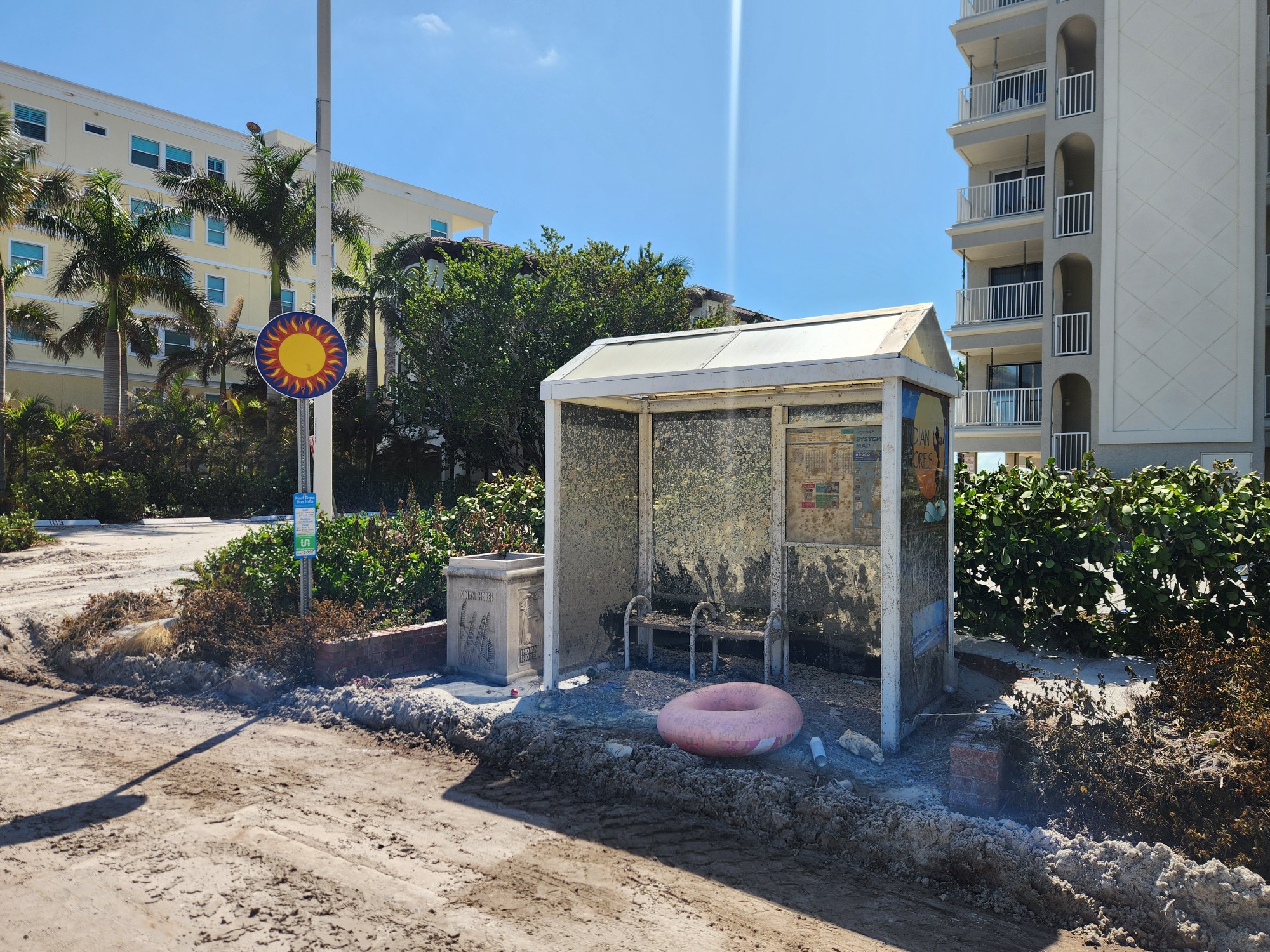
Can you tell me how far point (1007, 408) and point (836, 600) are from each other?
1810 cm

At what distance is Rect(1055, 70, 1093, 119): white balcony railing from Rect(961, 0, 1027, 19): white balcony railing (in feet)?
12.0

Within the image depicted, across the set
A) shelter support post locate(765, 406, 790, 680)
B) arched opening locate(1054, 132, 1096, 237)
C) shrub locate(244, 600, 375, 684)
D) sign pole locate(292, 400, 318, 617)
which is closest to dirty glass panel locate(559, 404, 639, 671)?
shelter support post locate(765, 406, 790, 680)

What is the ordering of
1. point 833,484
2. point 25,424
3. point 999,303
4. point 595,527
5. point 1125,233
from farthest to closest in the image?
point 999,303 < point 25,424 < point 1125,233 < point 595,527 < point 833,484

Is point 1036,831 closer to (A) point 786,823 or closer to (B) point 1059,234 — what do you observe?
(A) point 786,823

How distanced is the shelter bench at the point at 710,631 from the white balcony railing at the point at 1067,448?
17441mm

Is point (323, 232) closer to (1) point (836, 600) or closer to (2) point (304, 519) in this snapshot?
(2) point (304, 519)

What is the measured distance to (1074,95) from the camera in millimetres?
21453

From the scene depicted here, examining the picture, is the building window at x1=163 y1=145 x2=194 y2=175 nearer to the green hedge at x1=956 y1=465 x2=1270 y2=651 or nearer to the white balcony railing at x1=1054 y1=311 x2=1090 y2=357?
the white balcony railing at x1=1054 y1=311 x2=1090 y2=357

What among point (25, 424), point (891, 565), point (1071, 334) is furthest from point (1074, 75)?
point (25, 424)

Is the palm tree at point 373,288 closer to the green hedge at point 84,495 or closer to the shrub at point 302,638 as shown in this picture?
the green hedge at point 84,495

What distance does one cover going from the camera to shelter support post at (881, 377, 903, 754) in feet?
17.2

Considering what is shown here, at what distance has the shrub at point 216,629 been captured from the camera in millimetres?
7395

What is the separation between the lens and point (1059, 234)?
21391 mm

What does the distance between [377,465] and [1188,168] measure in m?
24.7
